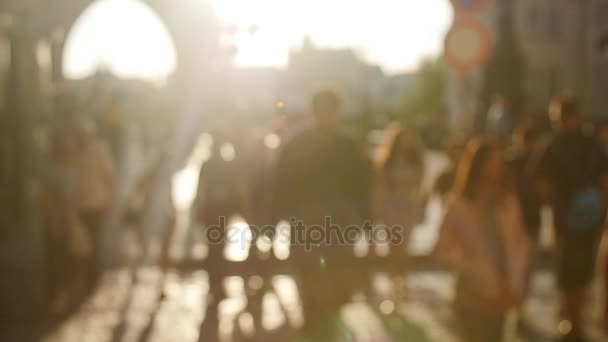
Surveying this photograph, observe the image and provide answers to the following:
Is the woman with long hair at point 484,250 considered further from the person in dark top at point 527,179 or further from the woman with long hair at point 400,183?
the woman with long hair at point 400,183

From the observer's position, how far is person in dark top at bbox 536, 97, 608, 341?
23.1 feet

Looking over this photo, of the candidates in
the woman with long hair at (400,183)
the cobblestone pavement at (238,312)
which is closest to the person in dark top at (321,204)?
the cobblestone pavement at (238,312)

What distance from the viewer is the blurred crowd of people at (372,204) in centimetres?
496

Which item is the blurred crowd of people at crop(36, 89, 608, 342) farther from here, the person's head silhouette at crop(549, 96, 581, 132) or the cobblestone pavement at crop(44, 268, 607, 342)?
the cobblestone pavement at crop(44, 268, 607, 342)

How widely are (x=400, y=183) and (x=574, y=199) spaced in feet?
6.57

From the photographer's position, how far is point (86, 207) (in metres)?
9.02

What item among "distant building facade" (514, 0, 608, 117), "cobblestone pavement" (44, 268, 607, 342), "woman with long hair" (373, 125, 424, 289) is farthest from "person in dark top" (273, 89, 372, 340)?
"distant building facade" (514, 0, 608, 117)

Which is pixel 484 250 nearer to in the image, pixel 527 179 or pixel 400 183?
pixel 527 179

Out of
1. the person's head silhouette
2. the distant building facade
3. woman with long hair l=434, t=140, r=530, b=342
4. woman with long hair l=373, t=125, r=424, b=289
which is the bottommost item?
the distant building facade

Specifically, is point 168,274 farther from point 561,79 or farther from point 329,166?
point 561,79

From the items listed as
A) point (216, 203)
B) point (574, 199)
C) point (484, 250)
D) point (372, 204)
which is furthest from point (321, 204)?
point (574, 199)

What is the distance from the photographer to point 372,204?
20.6 ft

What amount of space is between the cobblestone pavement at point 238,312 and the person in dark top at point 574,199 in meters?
0.44

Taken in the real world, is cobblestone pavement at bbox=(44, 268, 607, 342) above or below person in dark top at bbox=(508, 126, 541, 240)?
below
